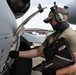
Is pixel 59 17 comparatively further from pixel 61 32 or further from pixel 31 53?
pixel 31 53

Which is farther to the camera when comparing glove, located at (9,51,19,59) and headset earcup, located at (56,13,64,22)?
glove, located at (9,51,19,59)

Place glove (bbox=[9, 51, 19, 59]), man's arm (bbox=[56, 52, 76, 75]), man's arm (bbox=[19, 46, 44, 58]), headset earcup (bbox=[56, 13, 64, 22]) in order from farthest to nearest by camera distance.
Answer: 1. man's arm (bbox=[19, 46, 44, 58])
2. glove (bbox=[9, 51, 19, 59])
3. headset earcup (bbox=[56, 13, 64, 22])
4. man's arm (bbox=[56, 52, 76, 75])

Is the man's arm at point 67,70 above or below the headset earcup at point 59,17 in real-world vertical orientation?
below

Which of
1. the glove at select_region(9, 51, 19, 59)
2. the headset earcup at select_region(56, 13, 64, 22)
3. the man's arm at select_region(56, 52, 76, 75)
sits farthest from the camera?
the glove at select_region(9, 51, 19, 59)

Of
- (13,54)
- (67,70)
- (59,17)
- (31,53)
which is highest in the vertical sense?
(59,17)

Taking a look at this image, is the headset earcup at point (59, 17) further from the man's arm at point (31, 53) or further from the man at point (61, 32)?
the man's arm at point (31, 53)

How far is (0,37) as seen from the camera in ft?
11.8

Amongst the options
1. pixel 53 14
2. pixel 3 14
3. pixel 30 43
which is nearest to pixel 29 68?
pixel 30 43

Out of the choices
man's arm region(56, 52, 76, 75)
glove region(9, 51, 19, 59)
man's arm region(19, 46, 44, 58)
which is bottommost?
man's arm region(56, 52, 76, 75)

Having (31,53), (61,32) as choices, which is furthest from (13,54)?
(61,32)

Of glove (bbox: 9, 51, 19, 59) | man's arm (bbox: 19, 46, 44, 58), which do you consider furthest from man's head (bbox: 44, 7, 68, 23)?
glove (bbox: 9, 51, 19, 59)

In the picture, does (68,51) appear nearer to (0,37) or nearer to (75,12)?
(0,37)

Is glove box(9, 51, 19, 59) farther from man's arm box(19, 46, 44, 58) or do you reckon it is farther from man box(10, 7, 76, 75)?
man's arm box(19, 46, 44, 58)

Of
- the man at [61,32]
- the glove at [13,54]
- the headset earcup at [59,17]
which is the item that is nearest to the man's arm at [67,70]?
the man at [61,32]
